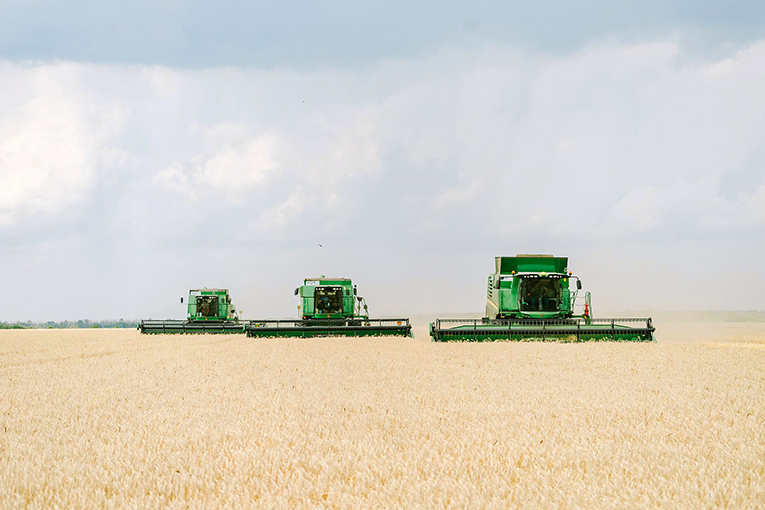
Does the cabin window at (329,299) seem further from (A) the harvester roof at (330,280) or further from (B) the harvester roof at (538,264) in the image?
(B) the harvester roof at (538,264)

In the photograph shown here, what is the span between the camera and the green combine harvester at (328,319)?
73.9 feet

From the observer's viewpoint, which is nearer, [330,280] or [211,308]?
[330,280]

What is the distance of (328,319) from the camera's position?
24.2m

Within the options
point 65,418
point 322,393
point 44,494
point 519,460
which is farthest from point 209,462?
point 322,393

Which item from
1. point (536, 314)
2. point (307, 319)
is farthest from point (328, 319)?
point (536, 314)

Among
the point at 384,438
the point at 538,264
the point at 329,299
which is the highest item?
the point at 538,264

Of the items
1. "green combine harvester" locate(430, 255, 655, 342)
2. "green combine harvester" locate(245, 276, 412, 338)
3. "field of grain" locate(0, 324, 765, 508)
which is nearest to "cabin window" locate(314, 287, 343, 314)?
"green combine harvester" locate(245, 276, 412, 338)

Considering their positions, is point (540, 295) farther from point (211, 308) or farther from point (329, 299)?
Answer: point (211, 308)

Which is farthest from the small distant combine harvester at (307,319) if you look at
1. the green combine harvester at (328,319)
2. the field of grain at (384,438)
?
the field of grain at (384,438)

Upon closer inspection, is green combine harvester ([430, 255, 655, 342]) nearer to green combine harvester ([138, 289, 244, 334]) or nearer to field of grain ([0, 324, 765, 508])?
field of grain ([0, 324, 765, 508])

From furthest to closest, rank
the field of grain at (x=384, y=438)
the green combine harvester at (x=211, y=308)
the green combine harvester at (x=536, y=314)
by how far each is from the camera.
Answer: the green combine harvester at (x=211, y=308) < the green combine harvester at (x=536, y=314) < the field of grain at (x=384, y=438)

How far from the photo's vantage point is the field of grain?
14.4 ft

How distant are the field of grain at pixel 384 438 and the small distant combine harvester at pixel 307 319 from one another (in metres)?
11.0

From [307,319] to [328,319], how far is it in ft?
2.91
